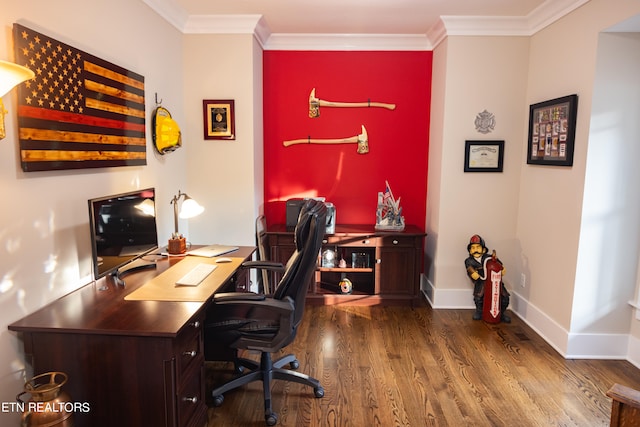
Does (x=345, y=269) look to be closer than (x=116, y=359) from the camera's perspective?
No

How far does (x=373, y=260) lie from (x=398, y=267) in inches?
10.0

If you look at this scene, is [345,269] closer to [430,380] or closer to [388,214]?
[388,214]

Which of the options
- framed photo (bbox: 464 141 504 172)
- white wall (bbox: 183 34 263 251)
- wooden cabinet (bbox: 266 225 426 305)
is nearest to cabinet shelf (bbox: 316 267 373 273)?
wooden cabinet (bbox: 266 225 426 305)

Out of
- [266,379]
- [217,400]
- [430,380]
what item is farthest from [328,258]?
[217,400]

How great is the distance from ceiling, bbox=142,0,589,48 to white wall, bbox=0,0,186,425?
23.1 inches

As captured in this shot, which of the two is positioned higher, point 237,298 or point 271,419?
point 237,298

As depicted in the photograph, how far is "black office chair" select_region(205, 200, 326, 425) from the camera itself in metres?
2.06

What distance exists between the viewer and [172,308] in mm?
1839

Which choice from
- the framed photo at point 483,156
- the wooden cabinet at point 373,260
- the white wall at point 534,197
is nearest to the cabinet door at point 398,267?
the wooden cabinet at point 373,260

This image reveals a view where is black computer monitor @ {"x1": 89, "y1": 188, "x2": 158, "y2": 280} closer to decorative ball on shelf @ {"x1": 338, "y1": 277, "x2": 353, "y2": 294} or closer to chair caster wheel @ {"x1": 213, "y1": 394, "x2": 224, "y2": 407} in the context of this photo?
chair caster wheel @ {"x1": 213, "y1": 394, "x2": 224, "y2": 407}

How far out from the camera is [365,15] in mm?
3371

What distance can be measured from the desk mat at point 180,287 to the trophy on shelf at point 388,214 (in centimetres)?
173

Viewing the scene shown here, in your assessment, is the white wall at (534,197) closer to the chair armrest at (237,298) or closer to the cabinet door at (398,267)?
the cabinet door at (398,267)

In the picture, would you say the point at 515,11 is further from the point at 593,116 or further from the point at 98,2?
the point at 98,2
